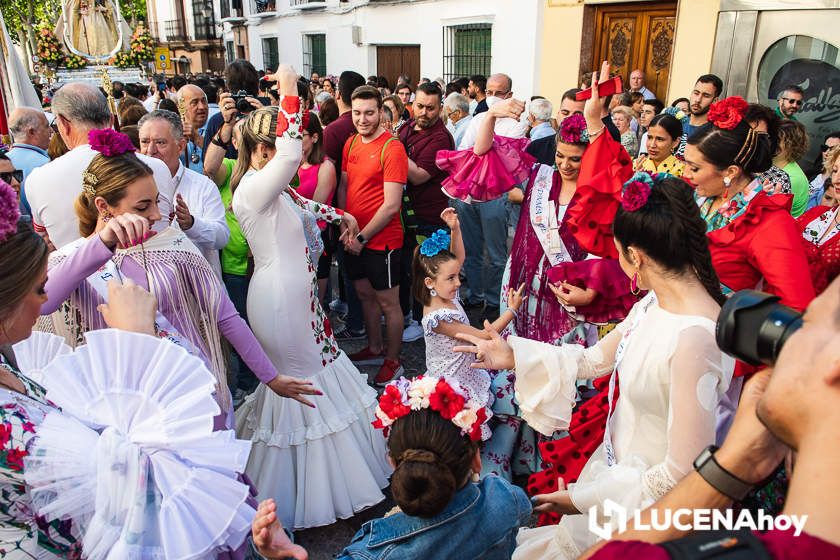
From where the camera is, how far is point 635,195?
191 centimetres

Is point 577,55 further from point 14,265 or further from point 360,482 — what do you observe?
point 14,265

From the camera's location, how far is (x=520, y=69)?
36.2 ft

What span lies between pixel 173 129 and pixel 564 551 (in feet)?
10.4

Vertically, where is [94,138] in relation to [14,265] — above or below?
above

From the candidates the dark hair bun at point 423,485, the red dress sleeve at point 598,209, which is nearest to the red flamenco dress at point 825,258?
the red dress sleeve at point 598,209

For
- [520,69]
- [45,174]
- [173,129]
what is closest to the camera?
[45,174]

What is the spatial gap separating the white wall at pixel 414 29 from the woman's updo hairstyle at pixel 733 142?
27.6 feet

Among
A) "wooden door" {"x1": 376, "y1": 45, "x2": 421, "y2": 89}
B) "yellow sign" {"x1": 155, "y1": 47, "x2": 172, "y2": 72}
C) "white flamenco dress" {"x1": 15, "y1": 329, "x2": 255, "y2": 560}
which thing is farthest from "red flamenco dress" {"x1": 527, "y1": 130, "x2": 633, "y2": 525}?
"yellow sign" {"x1": 155, "y1": 47, "x2": 172, "y2": 72}

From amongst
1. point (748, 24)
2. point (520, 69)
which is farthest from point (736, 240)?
point (520, 69)

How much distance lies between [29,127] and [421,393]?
415 cm

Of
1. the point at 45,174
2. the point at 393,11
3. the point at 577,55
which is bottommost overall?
the point at 45,174

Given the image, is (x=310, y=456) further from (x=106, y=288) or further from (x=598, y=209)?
(x=598, y=209)

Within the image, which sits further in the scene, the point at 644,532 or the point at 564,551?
the point at 564,551

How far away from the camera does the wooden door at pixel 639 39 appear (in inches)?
352
